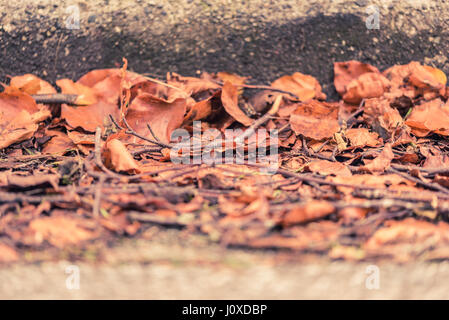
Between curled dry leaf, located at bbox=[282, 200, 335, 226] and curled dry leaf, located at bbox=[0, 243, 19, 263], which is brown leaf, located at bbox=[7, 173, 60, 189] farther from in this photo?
curled dry leaf, located at bbox=[282, 200, 335, 226]

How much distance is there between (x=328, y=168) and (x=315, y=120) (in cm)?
19

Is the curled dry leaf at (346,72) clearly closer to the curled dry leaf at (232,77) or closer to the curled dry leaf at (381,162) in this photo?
the curled dry leaf at (232,77)

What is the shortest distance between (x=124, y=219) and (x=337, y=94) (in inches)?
31.0

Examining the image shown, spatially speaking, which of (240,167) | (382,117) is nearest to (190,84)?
(240,167)

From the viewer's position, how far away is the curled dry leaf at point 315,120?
0.89 meters

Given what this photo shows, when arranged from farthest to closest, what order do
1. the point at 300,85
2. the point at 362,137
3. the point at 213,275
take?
the point at 300,85 → the point at 362,137 → the point at 213,275

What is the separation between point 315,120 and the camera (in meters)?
0.92

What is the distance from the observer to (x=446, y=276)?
564mm

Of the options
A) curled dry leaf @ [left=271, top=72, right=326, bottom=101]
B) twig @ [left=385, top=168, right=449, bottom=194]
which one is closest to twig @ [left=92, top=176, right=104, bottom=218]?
twig @ [left=385, top=168, right=449, bottom=194]

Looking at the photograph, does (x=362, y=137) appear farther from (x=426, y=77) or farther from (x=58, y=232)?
(x=58, y=232)

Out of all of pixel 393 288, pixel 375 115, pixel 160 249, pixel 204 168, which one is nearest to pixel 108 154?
pixel 204 168

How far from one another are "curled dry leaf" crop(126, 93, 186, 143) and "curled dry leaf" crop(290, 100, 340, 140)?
0.26 m

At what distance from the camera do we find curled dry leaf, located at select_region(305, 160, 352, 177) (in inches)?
29.6
